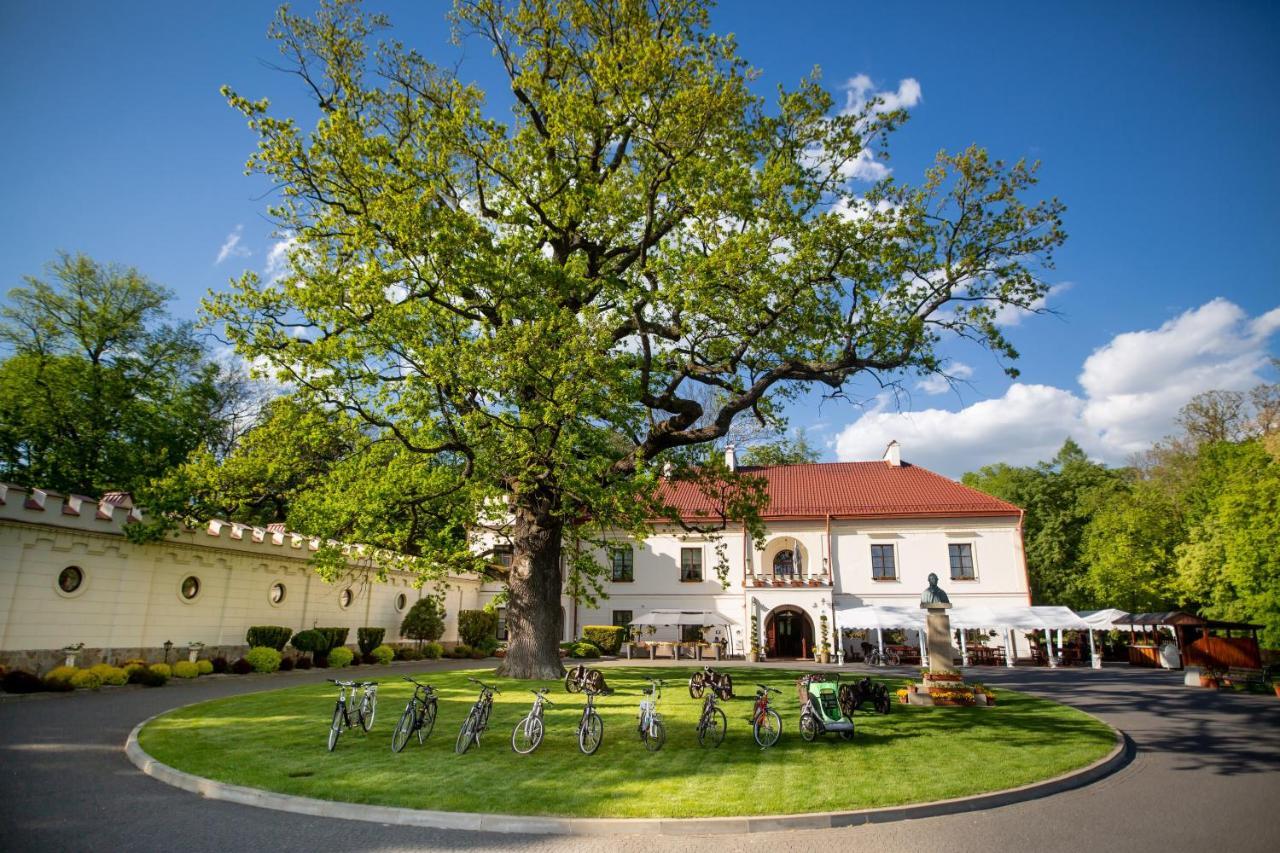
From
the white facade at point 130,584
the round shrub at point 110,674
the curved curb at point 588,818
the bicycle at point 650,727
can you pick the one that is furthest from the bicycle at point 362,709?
the white facade at point 130,584

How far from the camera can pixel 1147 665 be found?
108ft

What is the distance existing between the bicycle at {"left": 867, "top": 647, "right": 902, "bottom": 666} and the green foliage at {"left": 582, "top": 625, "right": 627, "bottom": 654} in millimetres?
12554

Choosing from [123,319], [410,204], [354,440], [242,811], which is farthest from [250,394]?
[242,811]

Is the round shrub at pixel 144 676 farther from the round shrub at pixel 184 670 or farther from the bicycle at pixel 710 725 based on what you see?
the bicycle at pixel 710 725

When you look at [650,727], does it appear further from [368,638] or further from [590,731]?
[368,638]

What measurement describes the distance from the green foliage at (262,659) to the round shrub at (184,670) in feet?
8.98

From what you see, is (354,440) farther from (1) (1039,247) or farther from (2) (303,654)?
(1) (1039,247)

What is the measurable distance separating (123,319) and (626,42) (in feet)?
107

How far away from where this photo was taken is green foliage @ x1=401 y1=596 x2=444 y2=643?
107ft

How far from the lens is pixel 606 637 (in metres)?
35.1

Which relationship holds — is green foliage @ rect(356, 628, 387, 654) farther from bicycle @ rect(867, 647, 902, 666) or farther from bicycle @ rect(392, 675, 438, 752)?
bicycle @ rect(867, 647, 902, 666)

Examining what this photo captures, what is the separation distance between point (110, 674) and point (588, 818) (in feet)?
54.8

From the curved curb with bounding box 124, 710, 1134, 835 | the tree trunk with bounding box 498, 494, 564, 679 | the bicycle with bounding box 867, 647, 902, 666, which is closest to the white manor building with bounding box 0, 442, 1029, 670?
the tree trunk with bounding box 498, 494, 564, 679

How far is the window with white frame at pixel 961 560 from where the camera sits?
35.0 metres
